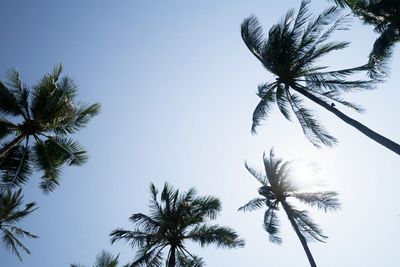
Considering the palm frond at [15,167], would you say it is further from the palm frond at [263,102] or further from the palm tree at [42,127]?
the palm frond at [263,102]

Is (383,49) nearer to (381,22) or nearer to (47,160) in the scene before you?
(381,22)

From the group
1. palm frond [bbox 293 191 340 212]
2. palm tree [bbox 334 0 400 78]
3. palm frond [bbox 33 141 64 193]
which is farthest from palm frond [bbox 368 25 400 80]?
palm frond [bbox 33 141 64 193]

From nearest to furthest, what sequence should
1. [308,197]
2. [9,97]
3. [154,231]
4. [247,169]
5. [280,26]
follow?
[9,97] < [280,26] < [154,231] < [308,197] < [247,169]

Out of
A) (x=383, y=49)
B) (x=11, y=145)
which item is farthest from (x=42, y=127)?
(x=383, y=49)

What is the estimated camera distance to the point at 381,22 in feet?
62.2

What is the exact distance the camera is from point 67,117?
51.8ft

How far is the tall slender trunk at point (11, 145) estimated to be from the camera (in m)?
14.2

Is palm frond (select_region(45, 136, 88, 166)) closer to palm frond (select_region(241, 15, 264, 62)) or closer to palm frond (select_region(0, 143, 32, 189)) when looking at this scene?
palm frond (select_region(0, 143, 32, 189))

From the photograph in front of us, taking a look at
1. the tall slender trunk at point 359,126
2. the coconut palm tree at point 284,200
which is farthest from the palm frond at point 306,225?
the tall slender trunk at point 359,126

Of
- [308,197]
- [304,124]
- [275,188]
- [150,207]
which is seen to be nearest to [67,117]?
[150,207]

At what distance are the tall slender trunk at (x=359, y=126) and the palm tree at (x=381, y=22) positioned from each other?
9.67 ft

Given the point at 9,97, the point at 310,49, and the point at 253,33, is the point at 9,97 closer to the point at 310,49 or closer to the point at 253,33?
the point at 253,33

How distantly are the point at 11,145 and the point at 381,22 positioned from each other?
18287 mm

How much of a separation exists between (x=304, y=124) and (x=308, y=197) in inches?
258
